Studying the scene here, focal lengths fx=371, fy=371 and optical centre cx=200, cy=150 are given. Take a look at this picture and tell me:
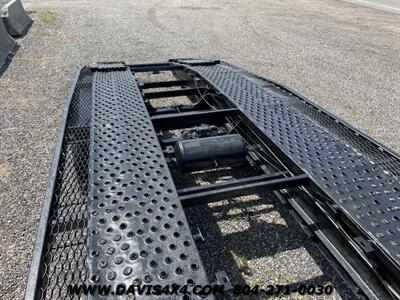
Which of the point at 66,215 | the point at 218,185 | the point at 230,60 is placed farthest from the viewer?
the point at 230,60

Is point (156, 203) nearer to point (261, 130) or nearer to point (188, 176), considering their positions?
point (261, 130)

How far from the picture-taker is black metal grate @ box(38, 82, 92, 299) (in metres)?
2.15

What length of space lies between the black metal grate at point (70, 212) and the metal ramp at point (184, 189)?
12 mm

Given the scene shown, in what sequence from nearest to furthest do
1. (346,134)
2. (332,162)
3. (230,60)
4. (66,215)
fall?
(66,215) < (332,162) < (346,134) < (230,60)

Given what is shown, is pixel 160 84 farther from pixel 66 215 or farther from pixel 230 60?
pixel 230 60

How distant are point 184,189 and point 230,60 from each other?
6.61 metres

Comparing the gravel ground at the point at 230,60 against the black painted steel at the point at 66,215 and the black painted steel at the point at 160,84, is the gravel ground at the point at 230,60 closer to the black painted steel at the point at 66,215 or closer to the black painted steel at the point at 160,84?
the black painted steel at the point at 66,215

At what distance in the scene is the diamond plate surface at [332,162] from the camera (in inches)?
92.2

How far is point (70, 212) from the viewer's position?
9.80ft

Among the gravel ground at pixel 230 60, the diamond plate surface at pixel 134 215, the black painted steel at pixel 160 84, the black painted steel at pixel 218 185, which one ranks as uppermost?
the diamond plate surface at pixel 134 215

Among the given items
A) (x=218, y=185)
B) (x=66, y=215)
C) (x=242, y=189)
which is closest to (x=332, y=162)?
(x=242, y=189)

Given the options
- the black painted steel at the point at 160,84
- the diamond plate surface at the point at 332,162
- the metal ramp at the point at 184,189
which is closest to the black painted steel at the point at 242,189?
the metal ramp at the point at 184,189

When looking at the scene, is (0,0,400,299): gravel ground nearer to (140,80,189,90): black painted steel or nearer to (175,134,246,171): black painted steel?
(175,134,246,171): black painted steel

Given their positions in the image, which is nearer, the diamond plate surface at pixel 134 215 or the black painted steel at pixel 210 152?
the diamond plate surface at pixel 134 215
